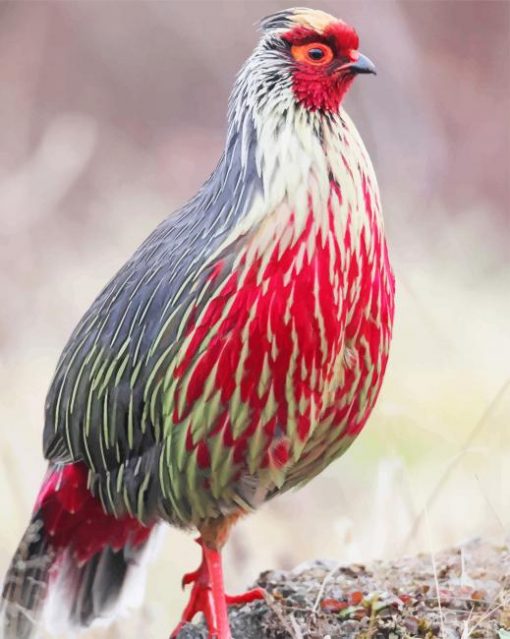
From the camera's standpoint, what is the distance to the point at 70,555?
3.28 meters

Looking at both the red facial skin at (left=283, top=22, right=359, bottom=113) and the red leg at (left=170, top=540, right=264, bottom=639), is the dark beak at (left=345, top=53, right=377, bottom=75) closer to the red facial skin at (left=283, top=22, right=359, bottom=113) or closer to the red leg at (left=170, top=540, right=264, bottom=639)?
the red facial skin at (left=283, top=22, right=359, bottom=113)

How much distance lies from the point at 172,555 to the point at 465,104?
289 centimetres

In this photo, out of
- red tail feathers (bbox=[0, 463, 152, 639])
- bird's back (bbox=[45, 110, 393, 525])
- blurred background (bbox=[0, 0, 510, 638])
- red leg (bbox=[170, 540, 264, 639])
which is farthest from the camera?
blurred background (bbox=[0, 0, 510, 638])

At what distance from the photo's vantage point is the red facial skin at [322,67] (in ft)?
8.94

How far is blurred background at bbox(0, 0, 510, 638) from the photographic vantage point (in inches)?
176

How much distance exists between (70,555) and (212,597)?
40cm

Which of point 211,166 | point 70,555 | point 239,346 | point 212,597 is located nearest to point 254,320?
point 239,346

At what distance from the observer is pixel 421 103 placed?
19.5 feet

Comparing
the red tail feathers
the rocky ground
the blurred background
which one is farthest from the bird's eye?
the blurred background

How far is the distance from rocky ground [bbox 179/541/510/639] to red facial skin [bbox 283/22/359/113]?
1.12 metres

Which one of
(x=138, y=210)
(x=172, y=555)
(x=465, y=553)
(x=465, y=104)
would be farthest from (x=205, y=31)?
(x=465, y=553)

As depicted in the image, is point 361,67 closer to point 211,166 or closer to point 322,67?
point 322,67

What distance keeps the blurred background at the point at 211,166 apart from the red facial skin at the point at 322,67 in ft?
4.09

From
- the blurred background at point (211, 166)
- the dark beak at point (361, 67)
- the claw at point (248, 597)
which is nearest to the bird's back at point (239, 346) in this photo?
the dark beak at point (361, 67)
